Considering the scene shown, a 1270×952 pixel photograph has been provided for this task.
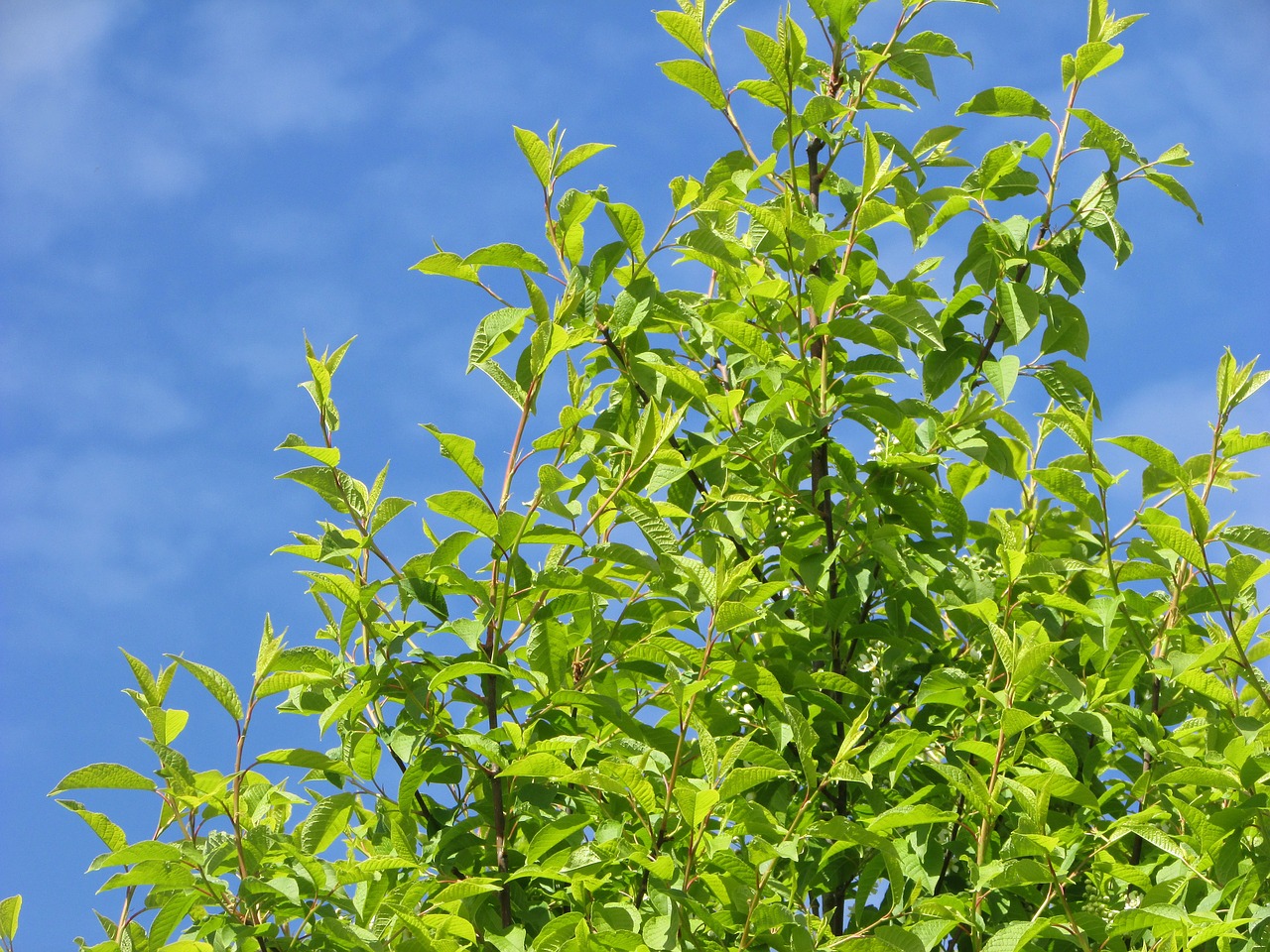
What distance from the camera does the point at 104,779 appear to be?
132 inches

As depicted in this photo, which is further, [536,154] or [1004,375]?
[1004,375]

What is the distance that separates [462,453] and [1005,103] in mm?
2613

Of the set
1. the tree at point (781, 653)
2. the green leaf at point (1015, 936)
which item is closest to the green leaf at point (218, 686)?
the tree at point (781, 653)

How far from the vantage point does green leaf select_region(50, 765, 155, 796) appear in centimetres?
330

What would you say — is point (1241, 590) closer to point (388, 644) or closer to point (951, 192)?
point (951, 192)

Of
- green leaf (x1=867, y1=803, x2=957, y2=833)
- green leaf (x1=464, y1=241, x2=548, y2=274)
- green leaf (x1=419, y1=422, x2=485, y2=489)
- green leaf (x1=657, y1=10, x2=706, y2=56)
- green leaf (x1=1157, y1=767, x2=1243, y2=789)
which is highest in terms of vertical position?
green leaf (x1=657, y1=10, x2=706, y2=56)

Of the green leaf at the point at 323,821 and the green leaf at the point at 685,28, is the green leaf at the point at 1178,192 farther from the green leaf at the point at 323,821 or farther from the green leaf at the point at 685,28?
the green leaf at the point at 323,821

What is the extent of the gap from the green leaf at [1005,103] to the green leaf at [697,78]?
3.18 ft

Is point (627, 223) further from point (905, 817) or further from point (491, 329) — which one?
point (905, 817)

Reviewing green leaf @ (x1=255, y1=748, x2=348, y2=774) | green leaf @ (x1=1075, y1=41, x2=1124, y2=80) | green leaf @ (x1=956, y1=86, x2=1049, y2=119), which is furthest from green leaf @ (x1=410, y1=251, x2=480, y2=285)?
green leaf @ (x1=1075, y1=41, x2=1124, y2=80)

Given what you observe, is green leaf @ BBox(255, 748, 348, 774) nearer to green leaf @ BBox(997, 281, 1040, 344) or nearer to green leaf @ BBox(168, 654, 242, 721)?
green leaf @ BBox(168, 654, 242, 721)

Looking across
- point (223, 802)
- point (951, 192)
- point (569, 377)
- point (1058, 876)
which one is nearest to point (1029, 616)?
point (1058, 876)

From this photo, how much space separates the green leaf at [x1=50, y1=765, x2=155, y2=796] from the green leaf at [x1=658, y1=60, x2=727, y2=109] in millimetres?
2997

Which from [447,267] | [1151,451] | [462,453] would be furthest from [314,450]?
[1151,451]
